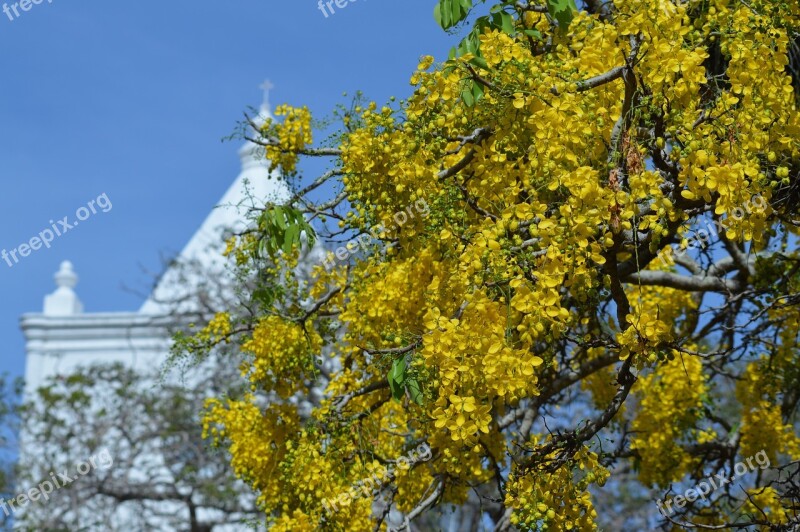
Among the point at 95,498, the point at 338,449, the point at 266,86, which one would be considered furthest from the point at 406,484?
the point at 266,86

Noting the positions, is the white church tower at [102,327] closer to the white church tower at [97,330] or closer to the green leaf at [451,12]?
the white church tower at [97,330]

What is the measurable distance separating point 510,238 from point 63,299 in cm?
1528

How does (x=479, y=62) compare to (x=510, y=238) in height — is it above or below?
above

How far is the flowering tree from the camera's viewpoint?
3957mm

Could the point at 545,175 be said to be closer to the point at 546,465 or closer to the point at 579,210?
the point at 579,210

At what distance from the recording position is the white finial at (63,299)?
18.5 meters

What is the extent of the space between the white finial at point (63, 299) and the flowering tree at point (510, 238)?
42.0ft

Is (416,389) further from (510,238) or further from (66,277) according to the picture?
(66,277)

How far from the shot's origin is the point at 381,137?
185 inches

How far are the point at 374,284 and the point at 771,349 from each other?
2.66m

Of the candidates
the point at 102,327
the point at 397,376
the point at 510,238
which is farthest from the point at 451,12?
the point at 102,327

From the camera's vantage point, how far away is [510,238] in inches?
169

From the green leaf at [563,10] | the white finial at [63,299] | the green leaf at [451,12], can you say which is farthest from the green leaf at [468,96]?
the white finial at [63,299]

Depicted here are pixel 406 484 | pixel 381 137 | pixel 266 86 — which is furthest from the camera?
pixel 266 86
